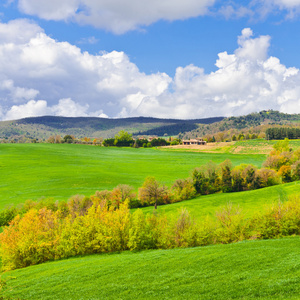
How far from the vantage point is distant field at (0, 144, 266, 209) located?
Answer: 8462cm

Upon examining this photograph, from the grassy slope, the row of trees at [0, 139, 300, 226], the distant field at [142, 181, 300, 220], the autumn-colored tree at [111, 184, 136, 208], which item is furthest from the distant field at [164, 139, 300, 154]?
the grassy slope

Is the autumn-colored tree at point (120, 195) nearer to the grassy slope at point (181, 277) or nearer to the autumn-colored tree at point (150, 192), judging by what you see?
the autumn-colored tree at point (150, 192)

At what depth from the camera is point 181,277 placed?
24.4 metres

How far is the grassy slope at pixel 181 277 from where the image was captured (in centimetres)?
2006

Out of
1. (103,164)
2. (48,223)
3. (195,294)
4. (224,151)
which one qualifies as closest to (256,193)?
(48,223)

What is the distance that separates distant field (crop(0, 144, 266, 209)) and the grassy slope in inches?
2005

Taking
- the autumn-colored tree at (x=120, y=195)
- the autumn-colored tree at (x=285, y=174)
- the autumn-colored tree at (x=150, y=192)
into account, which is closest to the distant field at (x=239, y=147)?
the autumn-colored tree at (x=285, y=174)

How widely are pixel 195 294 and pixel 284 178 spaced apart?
86291mm

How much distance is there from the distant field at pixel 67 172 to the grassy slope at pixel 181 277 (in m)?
50.9

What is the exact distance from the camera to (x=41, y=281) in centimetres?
2889

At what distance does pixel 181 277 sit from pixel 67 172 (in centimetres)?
9254

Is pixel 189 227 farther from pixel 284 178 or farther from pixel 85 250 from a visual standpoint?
pixel 284 178

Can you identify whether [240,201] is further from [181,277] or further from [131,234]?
[181,277]

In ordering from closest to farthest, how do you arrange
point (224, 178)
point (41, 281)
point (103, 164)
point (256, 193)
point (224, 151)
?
point (41, 281)
point (256, 193)
point (224, 178)
point (103, 164)
point (224, 151)
